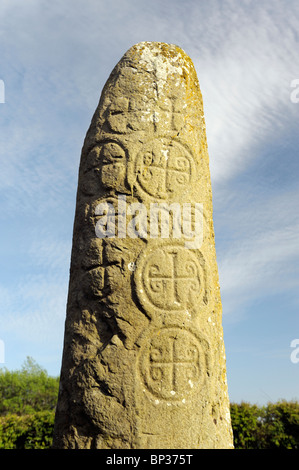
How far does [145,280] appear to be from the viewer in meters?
3.64

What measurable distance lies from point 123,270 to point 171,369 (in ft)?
2.93

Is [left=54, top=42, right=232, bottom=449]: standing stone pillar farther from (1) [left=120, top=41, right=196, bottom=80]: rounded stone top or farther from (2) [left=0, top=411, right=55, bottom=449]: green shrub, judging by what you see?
(2) [left=0, top=411, right=55, bottom=449]: green shrub

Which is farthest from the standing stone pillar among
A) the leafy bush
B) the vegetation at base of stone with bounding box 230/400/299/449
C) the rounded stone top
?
the leafy bush

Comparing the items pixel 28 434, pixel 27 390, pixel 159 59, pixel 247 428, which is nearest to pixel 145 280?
pixel 159 59

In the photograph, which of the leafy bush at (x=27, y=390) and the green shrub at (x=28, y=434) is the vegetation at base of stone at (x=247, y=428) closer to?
the green shrub at (x=28, y=434)

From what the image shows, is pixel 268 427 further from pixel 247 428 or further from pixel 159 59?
pixel 159 59

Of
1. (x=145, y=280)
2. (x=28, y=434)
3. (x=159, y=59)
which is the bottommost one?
(x=28, y=434)

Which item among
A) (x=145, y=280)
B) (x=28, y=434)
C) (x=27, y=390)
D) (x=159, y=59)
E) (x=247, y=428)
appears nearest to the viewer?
(x=145, y=280)

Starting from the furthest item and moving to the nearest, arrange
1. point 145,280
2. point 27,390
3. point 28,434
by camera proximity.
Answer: point 27,390 < point 28,434 < point 145,280

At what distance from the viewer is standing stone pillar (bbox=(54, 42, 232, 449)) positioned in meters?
3.38

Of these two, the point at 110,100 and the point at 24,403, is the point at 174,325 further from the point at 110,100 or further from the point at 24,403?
the point at 24,403

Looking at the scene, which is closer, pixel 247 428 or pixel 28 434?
pixel 247 428

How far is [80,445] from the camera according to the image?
A: 133 inches
